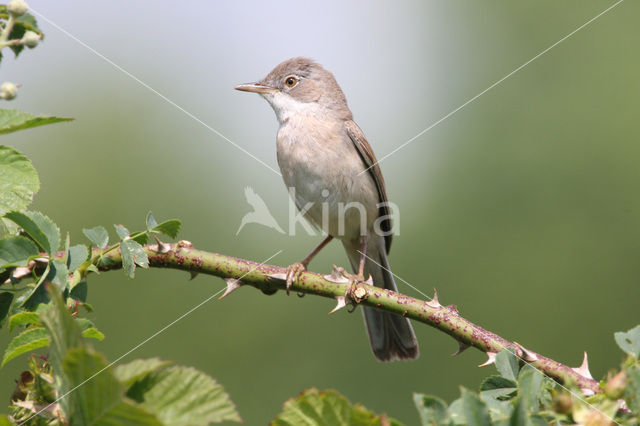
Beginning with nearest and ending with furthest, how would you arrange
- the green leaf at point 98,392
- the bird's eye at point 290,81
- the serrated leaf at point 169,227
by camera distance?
the green leaf at point 98,392
the serrated leaf at point 169,227
the bird's eye at point 290,81

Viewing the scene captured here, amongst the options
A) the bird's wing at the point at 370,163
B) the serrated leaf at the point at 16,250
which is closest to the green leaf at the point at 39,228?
the serrated leaf at the point at 16,250

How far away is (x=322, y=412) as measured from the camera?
1042mm

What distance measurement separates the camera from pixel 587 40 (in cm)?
1064

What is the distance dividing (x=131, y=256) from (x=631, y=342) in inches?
52.7

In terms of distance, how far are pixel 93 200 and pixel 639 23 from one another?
8.80 metres

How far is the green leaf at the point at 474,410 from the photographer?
1.04 meters

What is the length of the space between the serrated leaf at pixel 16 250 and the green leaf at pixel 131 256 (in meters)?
0.25

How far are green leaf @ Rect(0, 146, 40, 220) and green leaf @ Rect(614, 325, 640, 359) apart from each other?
1.44 meters

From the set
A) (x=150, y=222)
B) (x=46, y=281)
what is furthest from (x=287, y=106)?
(x=46, y=281)

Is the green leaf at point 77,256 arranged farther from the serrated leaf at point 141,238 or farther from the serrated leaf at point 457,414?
the serrated leaf at point 457,414

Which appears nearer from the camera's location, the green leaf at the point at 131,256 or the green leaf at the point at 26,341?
the green leaf at the point at 26,341

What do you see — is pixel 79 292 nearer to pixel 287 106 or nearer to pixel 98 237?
pixel 98 237

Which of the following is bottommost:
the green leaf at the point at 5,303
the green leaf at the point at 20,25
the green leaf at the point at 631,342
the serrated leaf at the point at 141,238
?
the green leaf at the point at 5,303

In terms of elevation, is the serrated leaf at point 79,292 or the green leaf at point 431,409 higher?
the green leaf at point 431,409
